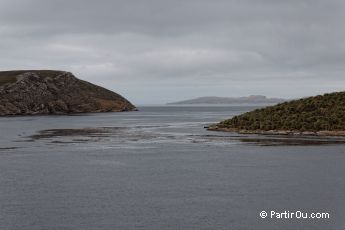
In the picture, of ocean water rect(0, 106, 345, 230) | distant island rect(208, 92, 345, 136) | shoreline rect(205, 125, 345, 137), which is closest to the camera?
ocean water rect(0, 106, 345, 230)

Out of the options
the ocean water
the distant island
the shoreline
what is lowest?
the ocean water

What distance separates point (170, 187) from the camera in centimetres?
4338

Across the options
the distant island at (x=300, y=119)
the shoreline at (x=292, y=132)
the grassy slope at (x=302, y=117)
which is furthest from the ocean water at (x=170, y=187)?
the grassy slope at (x=302, y=117)

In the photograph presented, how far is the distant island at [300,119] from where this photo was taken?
333ft

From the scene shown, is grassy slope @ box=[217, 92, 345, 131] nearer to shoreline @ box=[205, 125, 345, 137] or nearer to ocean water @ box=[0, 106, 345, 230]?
shoreline @ box=[205, 125, 345, 137]

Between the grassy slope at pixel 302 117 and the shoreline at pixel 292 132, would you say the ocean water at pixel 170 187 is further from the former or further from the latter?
the grassy slope at pixel 302 117

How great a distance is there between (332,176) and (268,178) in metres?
6.33

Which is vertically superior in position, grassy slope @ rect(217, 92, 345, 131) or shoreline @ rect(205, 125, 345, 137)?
grassy slope @ rect(217, 92, 345, 131)

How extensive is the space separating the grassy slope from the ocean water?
29.2 m

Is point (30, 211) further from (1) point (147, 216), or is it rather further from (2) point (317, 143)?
(2) point (317, 143)

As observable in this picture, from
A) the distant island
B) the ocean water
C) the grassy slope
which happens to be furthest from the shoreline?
the ocean water

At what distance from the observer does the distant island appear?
102m

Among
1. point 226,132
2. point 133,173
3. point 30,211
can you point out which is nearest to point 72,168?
point 133,173

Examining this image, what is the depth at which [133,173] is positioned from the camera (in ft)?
169
